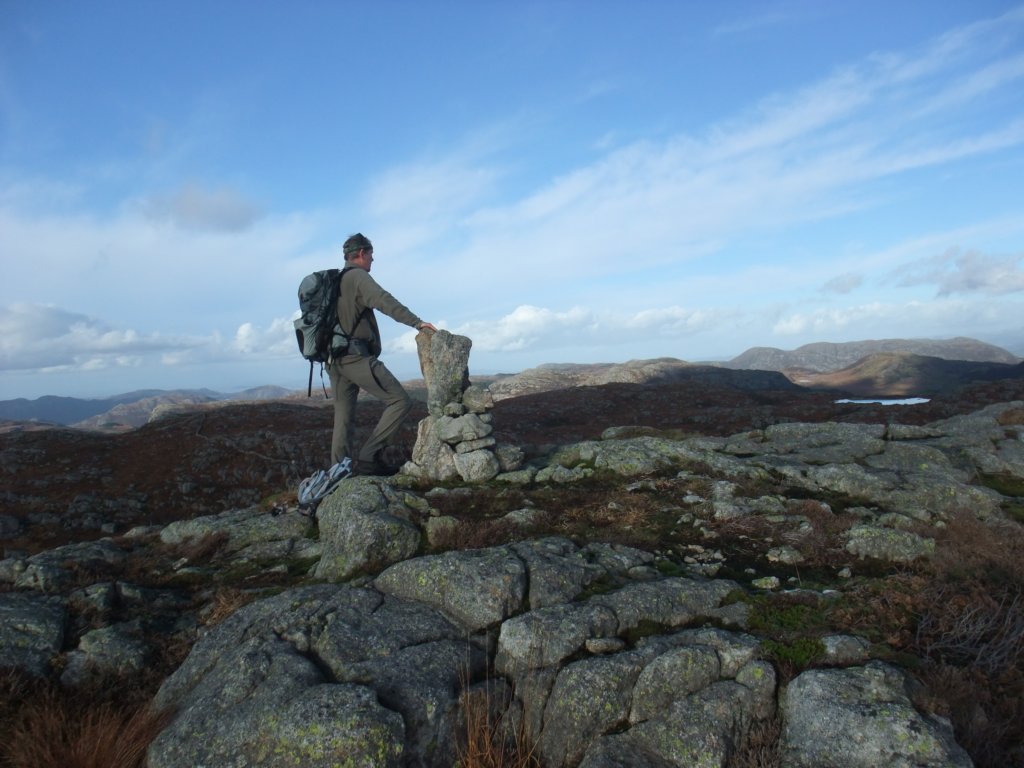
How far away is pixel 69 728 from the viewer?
5.72 metres

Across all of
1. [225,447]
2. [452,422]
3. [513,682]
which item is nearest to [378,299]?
[452,422]

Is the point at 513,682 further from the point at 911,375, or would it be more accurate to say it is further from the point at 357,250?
the point at 911,375

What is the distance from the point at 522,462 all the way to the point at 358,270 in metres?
6.31

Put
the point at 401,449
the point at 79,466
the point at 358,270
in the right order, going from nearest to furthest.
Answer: the point at 358,270 < the point at 401,449 < the point at 79,466

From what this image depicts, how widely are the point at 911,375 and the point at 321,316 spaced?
123935 mm

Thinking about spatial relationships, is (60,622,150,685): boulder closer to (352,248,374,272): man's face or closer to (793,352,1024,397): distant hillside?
(352,248,374,272): man's face

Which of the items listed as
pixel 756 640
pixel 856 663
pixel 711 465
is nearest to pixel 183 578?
pixel 756 640

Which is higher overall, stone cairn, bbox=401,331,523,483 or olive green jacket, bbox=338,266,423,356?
olive green jacket, bbox=338,266,423,356

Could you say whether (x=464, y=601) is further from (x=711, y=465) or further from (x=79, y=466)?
(x=79, y=466)

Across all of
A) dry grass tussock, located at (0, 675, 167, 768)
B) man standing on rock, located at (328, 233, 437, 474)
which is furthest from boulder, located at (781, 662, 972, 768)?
man standing on rock, located at (328, 233, 437, 474)

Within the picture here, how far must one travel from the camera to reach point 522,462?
14.4 meters

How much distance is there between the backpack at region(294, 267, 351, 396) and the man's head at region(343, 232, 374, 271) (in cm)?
37

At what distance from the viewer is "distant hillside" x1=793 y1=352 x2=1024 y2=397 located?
90.6 metres

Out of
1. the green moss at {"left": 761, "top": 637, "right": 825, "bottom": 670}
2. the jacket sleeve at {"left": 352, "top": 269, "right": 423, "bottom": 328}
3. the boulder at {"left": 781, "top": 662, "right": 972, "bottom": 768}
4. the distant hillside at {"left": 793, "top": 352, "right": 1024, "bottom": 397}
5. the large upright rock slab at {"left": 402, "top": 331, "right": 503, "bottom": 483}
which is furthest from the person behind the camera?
the distant hillside at {"left": 793, "top": 352, "right": 1024, "bottom": 397}
